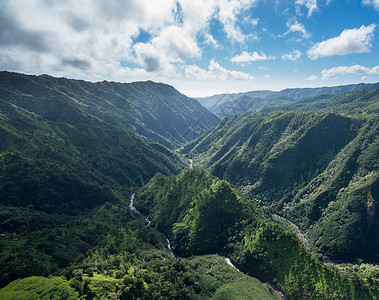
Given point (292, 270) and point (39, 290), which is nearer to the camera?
point (39, 290)

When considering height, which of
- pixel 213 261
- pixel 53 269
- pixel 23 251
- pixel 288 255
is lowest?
pixel 213 261

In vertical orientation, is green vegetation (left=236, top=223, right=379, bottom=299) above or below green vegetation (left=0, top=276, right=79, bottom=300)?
below

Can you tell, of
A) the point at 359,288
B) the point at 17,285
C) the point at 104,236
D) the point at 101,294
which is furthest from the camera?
the point at 104,236

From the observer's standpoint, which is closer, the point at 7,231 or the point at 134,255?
the point at 134,255

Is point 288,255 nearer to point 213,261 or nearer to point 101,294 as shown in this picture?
point 213,261

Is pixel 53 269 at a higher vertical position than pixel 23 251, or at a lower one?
lower

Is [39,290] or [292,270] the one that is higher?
[39,290]

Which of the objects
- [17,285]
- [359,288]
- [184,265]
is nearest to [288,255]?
[359,288]

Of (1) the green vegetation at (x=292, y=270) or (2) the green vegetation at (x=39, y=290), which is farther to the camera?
(1) the green vegetation at (x=292, y=270)

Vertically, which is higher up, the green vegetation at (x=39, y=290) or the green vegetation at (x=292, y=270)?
the green vegetation at (x=39, y=290)

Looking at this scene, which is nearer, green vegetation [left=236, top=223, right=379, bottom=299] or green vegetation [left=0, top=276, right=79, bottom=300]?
green vegetation [left=0, top=276, right=79, bottom=300]

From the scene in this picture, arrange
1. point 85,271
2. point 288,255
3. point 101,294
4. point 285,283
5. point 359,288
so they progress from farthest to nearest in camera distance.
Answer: point 288,255, point 285,283, point 359,288, point 85,271, point 101,294
